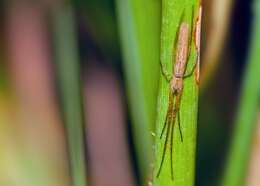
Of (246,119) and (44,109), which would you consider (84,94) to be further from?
(246,119)

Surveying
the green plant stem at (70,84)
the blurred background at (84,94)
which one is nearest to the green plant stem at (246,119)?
the blurred background at (84,94)

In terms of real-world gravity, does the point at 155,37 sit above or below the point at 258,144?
above

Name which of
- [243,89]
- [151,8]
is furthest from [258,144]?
[151,8]

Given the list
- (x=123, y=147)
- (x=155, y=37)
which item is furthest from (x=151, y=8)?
(x=123, y=147)

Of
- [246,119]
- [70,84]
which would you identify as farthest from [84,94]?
[246,119]

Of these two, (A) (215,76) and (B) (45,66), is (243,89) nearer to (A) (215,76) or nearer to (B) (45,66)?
(A) (215,76)
